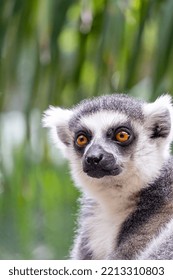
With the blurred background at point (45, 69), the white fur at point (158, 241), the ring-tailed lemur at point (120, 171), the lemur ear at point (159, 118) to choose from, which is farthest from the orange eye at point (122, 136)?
the white fur at point (158, 241)

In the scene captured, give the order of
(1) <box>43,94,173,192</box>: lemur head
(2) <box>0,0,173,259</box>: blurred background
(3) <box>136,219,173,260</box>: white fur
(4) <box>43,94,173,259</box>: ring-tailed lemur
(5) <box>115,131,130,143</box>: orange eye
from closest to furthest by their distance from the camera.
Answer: (3) <box>136,219,173,260</box>: white fur → (4) <box>43,94,173,259</box>: ring-tailed lemur → (1) <box>43,94,173,192</box>: lemur head → (5) <box>115,131,130,143</box>: orange eye → (2) <box>0,0,173,259</box>: blurred background

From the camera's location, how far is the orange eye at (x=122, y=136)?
3.60 m

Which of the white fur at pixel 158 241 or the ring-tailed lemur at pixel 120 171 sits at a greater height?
the ring-tailed lemur at pixel 120 171

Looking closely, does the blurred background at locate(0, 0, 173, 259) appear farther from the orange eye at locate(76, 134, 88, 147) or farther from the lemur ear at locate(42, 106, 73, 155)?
the orange eye at locate(76, 134, 88, 147)

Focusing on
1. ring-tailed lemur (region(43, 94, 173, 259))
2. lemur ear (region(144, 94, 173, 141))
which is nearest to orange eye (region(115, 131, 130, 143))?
ring-tailed lemur (region(43, 94, 173, 259))

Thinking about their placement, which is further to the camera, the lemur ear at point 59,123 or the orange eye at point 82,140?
the lemur ear at point 59,123

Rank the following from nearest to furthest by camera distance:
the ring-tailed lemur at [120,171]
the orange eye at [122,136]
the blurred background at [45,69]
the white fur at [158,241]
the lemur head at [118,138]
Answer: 1. the white fur at [158,241]
2. the ring-tailed lemur at [120,171]
3. the lemur head at [118,138]
4. the orange eye at [122,136]
5. the blurred background at [45,69]

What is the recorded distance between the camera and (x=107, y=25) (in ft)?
12.6

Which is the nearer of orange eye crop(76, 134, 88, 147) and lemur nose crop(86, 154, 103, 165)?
lemur nose crop(86, 154, 103, 165)

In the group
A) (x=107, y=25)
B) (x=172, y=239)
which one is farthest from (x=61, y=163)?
(x=172, y=239)

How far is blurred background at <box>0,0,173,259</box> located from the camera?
3.83 metres

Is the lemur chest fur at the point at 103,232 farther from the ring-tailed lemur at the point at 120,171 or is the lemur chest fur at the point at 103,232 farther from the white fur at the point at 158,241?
the white fur at the point at 158,241
